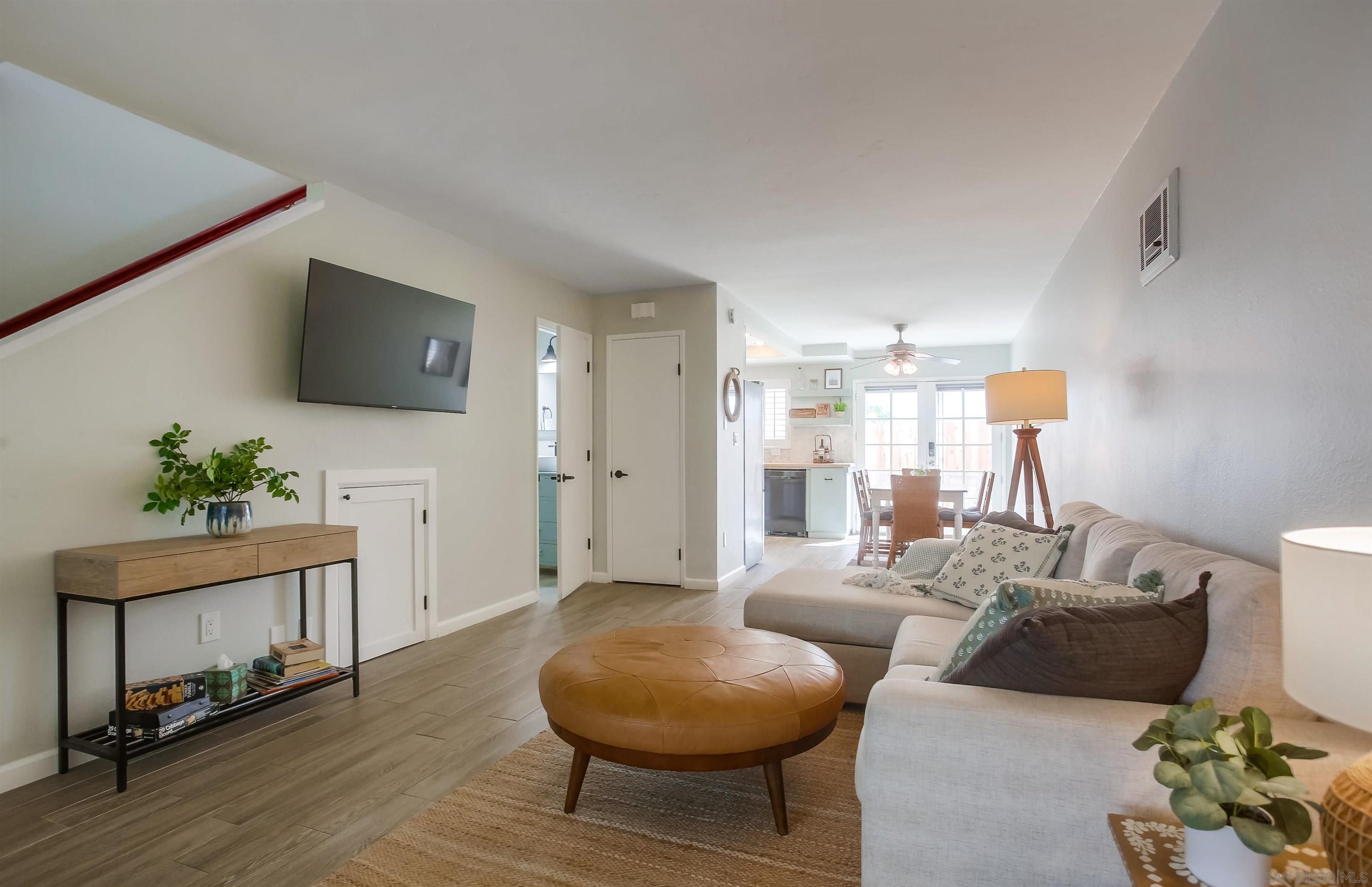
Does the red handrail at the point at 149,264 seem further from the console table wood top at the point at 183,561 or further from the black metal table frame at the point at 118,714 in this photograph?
the black metal table frame at the point at 118,714

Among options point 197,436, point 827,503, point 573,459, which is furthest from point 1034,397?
point 827,503

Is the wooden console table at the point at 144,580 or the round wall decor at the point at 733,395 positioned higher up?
the round wall decor at the point at 733,395

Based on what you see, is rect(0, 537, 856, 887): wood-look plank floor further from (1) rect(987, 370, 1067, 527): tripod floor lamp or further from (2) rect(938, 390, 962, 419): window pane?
(2) rect(938, 390, 962, 419): window pane

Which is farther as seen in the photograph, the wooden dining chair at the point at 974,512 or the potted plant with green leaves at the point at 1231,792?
the wooden dining chair at the point at 974,512

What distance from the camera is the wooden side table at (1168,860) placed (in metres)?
0.97

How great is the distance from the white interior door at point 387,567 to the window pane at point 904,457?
21.9 feet

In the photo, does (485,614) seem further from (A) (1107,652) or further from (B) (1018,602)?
(A) (1107,652)

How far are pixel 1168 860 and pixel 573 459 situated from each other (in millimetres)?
4712

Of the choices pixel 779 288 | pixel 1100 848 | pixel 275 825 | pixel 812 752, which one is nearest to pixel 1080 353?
pixel 779 288

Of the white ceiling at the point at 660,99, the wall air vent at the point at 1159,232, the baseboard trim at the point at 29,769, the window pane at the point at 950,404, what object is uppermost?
the white ceiling at the point at 660,99

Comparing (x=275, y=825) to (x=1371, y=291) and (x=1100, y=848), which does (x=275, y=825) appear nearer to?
(x=1100, y=848)

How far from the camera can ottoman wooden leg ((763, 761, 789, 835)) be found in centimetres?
193

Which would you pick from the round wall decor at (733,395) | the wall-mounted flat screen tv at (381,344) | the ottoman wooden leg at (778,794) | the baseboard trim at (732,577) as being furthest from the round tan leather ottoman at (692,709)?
the round wall decor at (733,395)

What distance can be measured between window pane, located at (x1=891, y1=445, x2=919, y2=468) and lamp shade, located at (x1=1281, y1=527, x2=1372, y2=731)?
27.3ft
